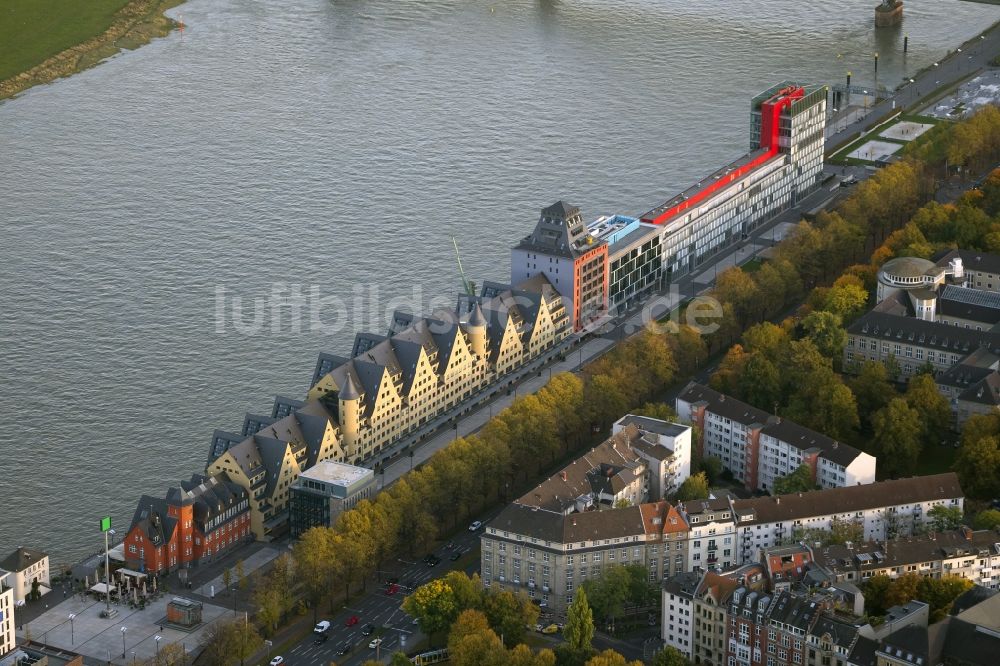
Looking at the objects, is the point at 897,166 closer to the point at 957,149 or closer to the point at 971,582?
the point at 957,149

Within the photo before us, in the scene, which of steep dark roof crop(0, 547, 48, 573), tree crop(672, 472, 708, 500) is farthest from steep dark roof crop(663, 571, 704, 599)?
steep dark roof crop(0, 547, 48, 573)

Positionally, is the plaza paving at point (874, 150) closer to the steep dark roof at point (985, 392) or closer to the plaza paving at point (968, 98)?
the plaza paving at point (968, 98)

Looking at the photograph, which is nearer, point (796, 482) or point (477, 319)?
point (796, 482)

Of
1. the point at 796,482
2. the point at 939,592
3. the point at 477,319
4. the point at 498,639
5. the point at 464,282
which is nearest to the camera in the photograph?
the point at 498,639

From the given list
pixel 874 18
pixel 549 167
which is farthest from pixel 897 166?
pixel 874 18

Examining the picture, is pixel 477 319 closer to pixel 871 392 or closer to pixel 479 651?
pixel 871 392

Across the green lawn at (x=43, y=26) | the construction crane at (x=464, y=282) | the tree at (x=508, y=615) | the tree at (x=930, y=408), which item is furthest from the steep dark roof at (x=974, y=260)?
the green lawn at (x=43, y=26)

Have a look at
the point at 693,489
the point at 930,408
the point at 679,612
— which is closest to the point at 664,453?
the point at 693,489

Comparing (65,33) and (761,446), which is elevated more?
(65,33)

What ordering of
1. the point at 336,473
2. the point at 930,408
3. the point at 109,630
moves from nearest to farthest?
the point at 109,630, the point at 336,473, the point at 930,408
